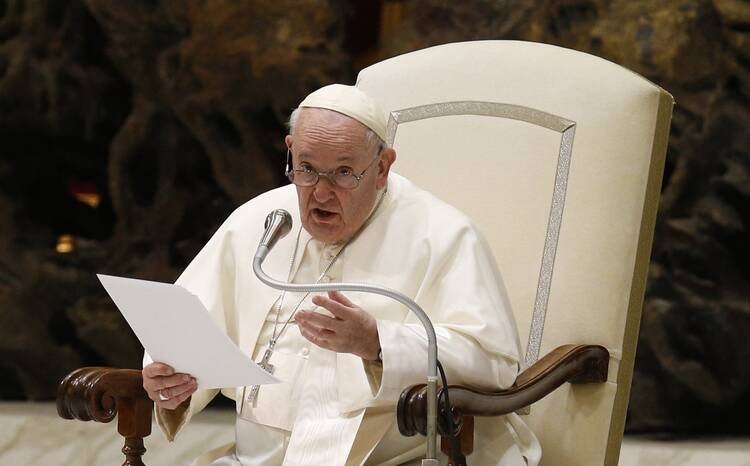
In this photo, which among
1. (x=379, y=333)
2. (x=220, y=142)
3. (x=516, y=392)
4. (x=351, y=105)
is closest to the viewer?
(x=379, y=333)

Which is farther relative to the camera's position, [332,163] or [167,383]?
[332,163]

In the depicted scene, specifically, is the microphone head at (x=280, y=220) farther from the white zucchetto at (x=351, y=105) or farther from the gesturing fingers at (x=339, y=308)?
the white zucchetto at (x=351, y=105)

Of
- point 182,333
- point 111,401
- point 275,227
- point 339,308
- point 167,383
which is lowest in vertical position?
point 111,401

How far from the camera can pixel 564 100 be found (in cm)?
332

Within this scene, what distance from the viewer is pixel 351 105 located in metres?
3.05

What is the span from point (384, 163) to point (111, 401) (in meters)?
0.93

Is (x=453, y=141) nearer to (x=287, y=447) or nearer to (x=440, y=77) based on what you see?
(x=440, y=77)

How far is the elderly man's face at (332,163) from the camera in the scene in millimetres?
2994

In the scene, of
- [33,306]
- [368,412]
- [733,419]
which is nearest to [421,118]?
[368,412]

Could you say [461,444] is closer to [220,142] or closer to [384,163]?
[384,163]

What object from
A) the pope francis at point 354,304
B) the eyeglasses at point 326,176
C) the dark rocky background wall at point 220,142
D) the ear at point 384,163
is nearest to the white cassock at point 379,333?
the pope francis at point 354,304

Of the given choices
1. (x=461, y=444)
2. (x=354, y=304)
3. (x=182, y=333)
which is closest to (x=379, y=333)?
(x=354, y=304)

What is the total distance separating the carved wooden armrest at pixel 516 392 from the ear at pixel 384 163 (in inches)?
24.9

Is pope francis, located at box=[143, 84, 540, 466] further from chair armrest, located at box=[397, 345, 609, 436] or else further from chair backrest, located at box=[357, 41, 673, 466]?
chair backrest, located at box=[357, 41, 673, 466]
